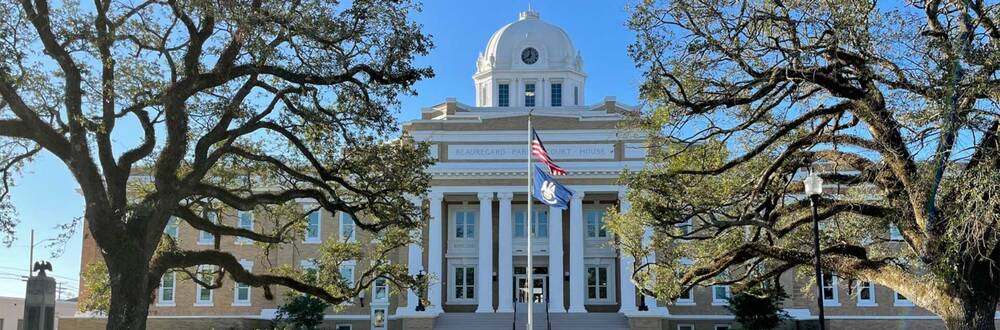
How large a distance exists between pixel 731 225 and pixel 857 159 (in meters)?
2.49

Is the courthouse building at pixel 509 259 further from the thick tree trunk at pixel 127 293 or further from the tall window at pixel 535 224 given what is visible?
the thick tree trunk at pixel 127 293

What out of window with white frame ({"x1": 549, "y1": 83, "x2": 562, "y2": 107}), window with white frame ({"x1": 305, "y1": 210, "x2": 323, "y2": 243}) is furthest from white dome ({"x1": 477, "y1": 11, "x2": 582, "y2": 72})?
window with white frame ({"x1": 305, "y1": 210, "x2": 323, "y2": 243})

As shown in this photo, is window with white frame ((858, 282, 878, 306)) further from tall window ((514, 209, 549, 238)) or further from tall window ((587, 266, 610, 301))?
tall window ((514, 209, 549, 238))

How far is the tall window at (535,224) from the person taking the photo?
2030 inches

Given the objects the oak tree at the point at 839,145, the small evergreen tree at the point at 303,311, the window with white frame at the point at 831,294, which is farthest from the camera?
the window with white frame at the point at 831,294

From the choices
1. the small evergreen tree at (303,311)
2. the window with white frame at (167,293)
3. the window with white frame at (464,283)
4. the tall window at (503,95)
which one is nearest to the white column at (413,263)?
the window with white frame at (464,283)

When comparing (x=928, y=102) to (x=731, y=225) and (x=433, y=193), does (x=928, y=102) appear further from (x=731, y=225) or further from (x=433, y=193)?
(x=433, y=193)

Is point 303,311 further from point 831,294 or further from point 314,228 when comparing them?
point 831,294

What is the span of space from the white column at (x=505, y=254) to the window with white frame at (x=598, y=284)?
14.1 ft

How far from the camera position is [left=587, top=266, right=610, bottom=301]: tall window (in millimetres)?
51000

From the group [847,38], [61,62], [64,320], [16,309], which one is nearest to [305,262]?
[64,320]

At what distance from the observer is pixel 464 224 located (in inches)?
2056

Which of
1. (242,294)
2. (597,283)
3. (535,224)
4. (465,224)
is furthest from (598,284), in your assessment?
(242,294)

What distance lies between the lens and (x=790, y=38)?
16.4 metres
